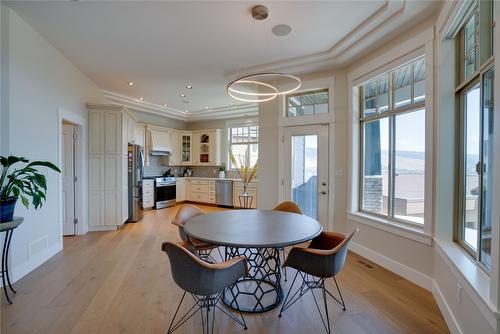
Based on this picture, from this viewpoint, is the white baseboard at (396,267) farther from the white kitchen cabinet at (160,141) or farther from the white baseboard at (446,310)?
the white kitchen cabinet at (160,141)

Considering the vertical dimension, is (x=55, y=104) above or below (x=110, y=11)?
below

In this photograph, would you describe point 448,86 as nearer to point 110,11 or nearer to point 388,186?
point 388,186

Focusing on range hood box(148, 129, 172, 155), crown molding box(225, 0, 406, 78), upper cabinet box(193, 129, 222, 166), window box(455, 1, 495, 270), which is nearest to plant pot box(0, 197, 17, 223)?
crown molding box(225, 0, 406, 78)

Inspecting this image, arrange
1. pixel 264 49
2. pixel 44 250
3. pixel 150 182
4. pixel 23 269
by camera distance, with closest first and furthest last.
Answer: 1. pixel 23 269
2. pixel 44 250
3. pixel 264 49
4. pixel 150 182

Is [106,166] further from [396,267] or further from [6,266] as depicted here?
[396,267]

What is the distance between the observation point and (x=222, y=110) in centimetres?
695

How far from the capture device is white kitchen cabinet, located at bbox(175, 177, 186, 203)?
7.41 meters

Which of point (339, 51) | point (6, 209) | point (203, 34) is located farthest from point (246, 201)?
point (6, 209)

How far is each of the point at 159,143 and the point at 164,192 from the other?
Answer: 1.41 m

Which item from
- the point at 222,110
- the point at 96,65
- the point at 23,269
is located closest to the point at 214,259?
the point at 23,269

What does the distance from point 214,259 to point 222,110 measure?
15.2 ft

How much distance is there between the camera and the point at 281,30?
292cm

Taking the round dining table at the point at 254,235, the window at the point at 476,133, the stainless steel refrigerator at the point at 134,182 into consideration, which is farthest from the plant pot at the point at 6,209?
the window at the point at 476,133

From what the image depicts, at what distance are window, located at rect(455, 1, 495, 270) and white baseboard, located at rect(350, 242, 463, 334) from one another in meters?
0.49
